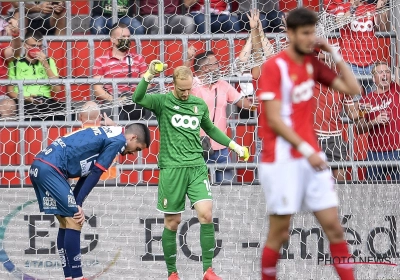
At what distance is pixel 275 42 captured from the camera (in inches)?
329

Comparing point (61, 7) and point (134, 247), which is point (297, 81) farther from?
point (61, 7)

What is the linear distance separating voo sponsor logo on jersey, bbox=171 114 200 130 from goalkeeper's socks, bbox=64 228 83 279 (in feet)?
3.79

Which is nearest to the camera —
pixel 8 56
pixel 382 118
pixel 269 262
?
pixel 269 262

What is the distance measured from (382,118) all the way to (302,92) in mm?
3278

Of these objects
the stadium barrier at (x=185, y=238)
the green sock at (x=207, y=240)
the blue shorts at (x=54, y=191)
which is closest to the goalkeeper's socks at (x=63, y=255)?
the blue shorts at (x=54, y=191)

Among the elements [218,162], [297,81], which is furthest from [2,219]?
[297,81]

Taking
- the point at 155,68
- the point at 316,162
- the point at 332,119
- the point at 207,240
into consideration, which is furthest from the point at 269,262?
the point at 332,119

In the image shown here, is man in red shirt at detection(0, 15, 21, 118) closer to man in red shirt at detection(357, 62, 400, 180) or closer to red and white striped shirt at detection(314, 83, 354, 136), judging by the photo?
red and white striped shirt at detection(314, 83, 354, 136)

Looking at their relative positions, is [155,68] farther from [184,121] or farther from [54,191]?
[54,191]

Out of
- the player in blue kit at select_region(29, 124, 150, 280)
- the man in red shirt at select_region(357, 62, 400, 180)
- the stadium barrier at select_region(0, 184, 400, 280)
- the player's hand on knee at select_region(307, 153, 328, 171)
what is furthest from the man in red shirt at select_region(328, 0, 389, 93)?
the player's hand on knee at select_region(307, 153, 328, 171)

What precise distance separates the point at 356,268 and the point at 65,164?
285cm

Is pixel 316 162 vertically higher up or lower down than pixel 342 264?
higher up

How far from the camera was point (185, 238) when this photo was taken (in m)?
8.03

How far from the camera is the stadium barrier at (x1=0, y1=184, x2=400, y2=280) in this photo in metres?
7.93
